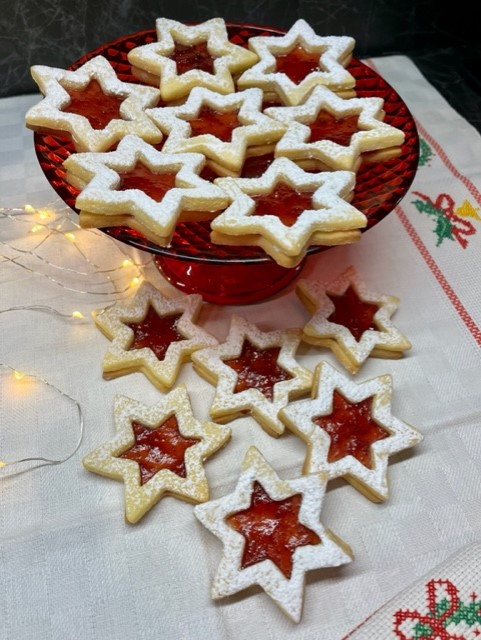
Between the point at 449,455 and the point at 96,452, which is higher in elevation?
the point at 449,455

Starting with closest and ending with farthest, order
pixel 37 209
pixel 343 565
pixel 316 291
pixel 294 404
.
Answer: pixel 343 565 → pixel 294 404 → pixel 316 291 → pixel 37 209

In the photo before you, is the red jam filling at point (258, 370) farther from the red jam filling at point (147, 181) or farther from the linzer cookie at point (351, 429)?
the red jam filling at point (147, 181)

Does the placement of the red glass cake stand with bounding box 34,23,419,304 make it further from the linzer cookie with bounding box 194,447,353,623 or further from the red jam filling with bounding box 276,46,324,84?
the linzer cookie with bounding box 194,447,353,623

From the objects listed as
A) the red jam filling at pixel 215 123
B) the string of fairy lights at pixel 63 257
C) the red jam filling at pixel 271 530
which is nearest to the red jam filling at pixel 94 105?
Answer: the red jam filling at pixel 215 123

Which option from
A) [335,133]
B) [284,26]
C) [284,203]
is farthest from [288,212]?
[284,26]

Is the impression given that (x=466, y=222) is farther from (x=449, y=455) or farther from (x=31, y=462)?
(x=31, y=462)

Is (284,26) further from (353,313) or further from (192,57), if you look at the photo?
(353,313)

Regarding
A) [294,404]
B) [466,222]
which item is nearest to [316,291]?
[294,404]
